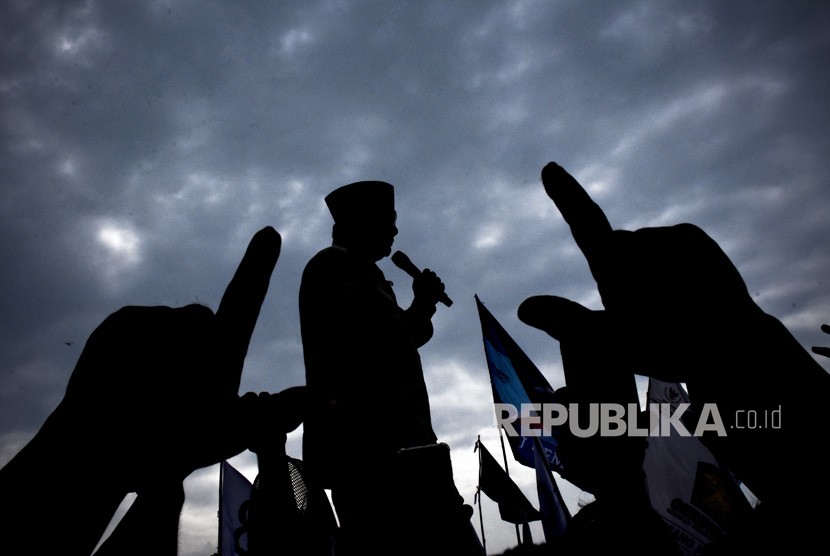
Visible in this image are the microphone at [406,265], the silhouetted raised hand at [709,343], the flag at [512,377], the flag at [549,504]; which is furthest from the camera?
the flag at [512,377]

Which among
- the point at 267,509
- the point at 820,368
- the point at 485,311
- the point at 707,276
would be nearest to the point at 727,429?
the point at 820,368

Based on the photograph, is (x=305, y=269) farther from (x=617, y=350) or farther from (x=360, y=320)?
(x=617, y=350)

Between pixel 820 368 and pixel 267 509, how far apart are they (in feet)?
8.01

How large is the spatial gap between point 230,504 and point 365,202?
37.4 ft

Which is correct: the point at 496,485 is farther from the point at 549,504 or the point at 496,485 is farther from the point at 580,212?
the point at 580,212

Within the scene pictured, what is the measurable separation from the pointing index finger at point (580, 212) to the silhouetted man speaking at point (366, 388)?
3.61 feet

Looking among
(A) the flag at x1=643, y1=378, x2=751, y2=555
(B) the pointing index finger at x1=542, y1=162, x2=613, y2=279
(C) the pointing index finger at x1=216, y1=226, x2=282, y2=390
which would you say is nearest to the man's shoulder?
(C) the pointing index finger at x1=216, y1=226, x2=282, y2=390

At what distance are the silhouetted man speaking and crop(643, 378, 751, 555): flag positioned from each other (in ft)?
29.1

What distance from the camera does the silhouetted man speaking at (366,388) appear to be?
238 cm

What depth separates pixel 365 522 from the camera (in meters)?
2.62

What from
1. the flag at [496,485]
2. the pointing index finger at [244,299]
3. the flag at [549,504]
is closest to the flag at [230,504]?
the flag at [496,485]

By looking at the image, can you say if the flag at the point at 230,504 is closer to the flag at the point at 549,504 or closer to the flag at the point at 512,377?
the flag at the point at 512,377

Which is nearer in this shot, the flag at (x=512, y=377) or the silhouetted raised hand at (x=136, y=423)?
the silhouetted raised hand at (x=136, y=423)

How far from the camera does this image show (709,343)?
138 cm
